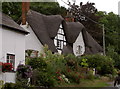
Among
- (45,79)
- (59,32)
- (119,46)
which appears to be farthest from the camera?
(119,46)

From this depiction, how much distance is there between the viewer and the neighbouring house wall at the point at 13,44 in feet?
72.9

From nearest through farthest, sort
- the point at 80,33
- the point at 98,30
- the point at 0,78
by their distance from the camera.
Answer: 1. the point at 0,78
2. the point at 80,33
3. the point at 98,30

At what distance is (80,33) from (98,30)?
36.4 feet

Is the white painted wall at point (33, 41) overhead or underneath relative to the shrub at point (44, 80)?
overhead

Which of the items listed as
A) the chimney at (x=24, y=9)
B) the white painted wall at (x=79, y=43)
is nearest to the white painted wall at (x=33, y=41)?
the chimney at (x=24, y=9)

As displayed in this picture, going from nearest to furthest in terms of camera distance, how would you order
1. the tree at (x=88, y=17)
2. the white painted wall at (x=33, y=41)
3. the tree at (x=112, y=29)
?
the white painted wall at (x=33, y=41)
the tree at (x=88, y=17)
the tree at (x=112, y=29)

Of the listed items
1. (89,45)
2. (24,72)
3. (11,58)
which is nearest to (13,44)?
(11,58)

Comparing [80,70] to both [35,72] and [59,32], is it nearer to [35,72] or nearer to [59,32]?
[35,72]

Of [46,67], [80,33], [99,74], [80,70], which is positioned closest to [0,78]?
[46,67]

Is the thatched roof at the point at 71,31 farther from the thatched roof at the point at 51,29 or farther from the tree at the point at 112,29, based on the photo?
the tree at the point at 112,29

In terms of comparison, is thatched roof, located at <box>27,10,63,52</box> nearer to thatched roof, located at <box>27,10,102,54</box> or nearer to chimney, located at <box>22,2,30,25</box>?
thatched roof, located at <box>27,10,102,54</box>

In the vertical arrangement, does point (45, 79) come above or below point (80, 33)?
below

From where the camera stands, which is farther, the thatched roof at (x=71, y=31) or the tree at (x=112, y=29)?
the tree at (x=112, y=29)

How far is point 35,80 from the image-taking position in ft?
70.4
